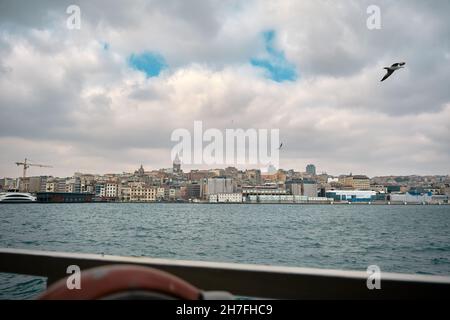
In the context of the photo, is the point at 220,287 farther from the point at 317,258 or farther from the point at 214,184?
the point at 214,184

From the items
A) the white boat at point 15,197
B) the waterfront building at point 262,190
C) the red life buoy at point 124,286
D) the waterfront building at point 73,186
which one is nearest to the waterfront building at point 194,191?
the waterfront building at point 262,190

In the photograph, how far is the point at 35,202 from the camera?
415 feet

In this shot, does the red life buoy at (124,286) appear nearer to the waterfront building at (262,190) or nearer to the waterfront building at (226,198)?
the waterfront building at (226,198)

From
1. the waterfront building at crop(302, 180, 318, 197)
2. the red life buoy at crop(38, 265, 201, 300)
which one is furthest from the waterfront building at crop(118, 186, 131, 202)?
the red life buoy at crop(38, 265, 201, 300)

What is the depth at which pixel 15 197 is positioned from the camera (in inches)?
4510

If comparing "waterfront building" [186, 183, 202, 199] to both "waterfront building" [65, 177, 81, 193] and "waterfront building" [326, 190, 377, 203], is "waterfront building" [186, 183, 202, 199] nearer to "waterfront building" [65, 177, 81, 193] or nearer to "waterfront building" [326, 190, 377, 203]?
"waterfront building" [65, 177, 81, 193]

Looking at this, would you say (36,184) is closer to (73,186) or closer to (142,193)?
(73,186)

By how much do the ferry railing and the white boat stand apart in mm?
131273

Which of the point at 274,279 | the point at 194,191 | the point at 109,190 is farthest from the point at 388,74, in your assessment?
the point at 194,191

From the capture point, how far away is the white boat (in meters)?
113

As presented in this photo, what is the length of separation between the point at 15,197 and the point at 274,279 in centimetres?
Answer: 13363
